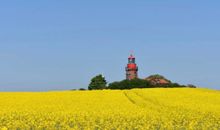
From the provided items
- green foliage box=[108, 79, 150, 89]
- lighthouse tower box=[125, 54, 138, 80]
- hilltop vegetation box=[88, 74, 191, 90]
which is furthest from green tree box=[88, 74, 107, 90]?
green foliage box=[108, 79, 150, 89]

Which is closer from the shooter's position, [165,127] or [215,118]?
[165,127]

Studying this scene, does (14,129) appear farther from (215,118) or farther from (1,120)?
(215,118)

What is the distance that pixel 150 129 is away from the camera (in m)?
16.7

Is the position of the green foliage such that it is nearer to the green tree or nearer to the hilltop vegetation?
the hilltop vegetation

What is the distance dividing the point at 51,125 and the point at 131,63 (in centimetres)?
11605

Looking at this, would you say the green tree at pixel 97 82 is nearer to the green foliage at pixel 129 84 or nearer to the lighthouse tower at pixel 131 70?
the lighthouse tower at pixel 131 70

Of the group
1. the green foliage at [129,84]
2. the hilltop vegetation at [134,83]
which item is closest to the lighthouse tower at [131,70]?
the hilltop vegetation at [134,83]

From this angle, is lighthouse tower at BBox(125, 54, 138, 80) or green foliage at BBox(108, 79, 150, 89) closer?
green foliage at BBox(108, 79, 150, 89)

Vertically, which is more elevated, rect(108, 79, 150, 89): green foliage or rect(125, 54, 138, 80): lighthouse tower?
rect(125, 54, 138, 80): lighthouse tower

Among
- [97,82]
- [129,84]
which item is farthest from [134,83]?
[97,82]

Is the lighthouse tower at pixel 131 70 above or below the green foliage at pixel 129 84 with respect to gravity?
above

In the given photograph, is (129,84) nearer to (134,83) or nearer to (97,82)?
(134,83)

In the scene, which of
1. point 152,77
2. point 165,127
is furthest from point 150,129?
point 152,77

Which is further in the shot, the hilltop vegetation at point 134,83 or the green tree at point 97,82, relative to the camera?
the green tree at point 97,82
